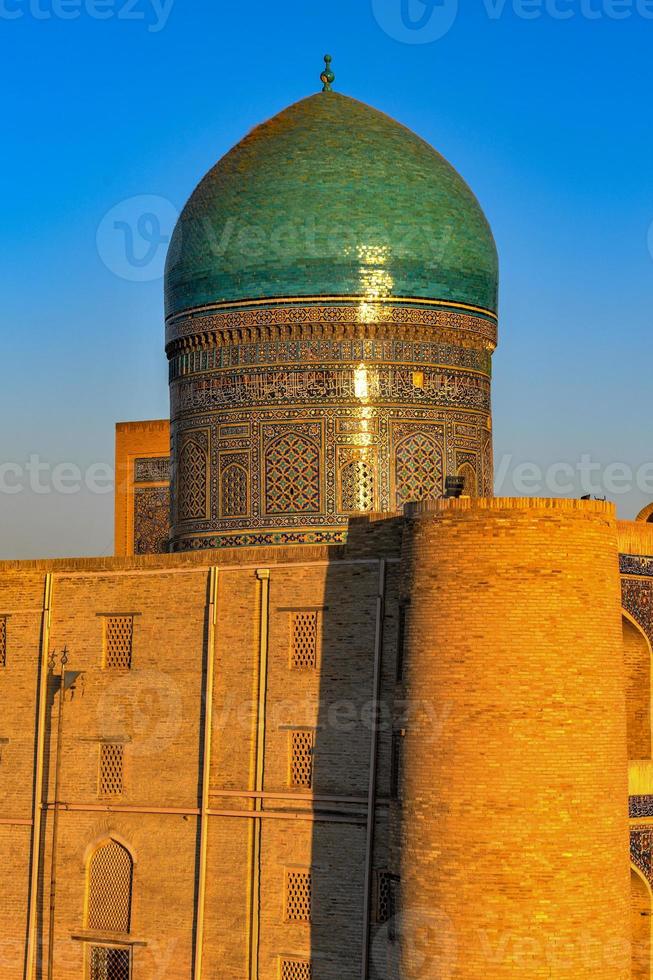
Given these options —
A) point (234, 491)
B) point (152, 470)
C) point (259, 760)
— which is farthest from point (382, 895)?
point (152, 470)

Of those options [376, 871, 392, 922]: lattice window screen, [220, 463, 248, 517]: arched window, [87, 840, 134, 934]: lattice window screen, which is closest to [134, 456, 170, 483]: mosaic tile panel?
[220, 463, 248, 517]: arched window

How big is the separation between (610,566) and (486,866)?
308cm

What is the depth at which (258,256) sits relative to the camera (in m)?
23.0

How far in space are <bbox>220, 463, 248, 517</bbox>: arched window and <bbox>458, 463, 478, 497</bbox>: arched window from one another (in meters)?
2.54

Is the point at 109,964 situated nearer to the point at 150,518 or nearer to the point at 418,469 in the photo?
the point at 418,469

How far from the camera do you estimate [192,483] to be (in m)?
23.5

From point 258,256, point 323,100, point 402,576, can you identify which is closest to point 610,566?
point 402,576

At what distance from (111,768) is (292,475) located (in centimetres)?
389

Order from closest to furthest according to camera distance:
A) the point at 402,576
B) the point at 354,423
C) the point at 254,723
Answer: the point at 402,576
the point at 254,723
the point at 354,423

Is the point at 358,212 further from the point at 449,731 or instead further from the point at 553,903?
the point at 553,903

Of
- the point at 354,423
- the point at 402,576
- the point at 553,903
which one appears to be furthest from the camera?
the point at 354,423

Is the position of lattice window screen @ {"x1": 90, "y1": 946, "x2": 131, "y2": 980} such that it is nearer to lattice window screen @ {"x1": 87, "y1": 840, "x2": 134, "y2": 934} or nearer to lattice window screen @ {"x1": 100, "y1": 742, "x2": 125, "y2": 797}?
lattice window screen @ {"x1": 87, "y1": 840, "x2": 134, "y2": 934}

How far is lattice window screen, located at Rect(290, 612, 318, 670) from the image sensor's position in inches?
814

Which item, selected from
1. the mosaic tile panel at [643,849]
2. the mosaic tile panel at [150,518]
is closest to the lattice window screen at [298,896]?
the mosaic tile panel at [643,849]
